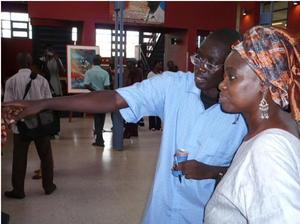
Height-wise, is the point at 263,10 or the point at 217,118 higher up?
the point at 263,10

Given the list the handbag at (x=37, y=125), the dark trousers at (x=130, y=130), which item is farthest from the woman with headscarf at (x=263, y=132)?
the dark trousers at (x=130, y=130)

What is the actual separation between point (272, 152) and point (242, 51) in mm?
299

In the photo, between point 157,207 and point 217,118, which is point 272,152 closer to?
point 217,118

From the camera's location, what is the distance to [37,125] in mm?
3869

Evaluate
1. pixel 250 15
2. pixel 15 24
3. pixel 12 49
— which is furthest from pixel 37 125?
pixel 15 24

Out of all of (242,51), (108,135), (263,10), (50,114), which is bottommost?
(108,135)

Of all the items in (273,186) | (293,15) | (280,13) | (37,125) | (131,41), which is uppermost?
(280,13)

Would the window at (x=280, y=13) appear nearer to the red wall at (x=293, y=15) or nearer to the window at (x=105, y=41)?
the red wall at (x=293, y=15)

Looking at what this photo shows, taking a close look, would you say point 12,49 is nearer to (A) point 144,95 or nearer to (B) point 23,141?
(B) point 23,141

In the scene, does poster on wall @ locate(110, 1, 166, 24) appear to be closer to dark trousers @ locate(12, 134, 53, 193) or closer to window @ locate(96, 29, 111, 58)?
window @ locate(96, 29, 111, 58)

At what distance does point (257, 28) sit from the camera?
1.00 meters

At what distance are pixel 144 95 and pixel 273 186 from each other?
77cm

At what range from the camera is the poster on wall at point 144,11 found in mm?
11367

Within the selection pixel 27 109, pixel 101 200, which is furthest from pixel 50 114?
pixel 27 109
